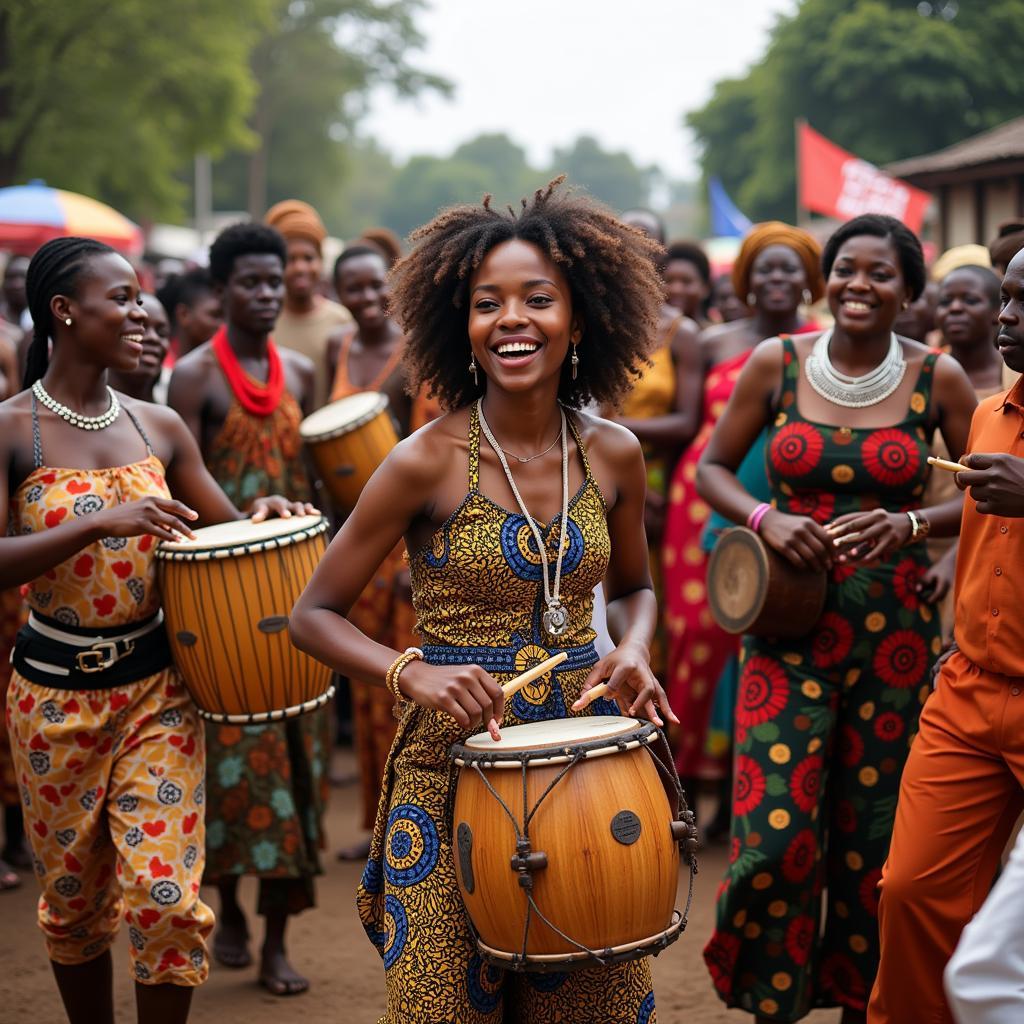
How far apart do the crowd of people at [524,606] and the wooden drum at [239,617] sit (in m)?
0.11

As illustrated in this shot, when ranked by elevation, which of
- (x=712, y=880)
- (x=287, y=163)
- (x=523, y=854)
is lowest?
(x=712, y=880)

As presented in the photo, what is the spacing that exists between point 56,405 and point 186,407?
148 cm

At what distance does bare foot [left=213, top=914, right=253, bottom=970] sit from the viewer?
19.1 feet

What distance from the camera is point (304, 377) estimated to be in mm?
6508

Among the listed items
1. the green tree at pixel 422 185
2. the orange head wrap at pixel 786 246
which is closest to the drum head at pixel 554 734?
the orange head wrap at pixel 786 246

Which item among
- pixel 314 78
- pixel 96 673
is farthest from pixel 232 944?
pixel 314 78

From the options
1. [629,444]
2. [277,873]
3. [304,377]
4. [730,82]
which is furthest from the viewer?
[730,82]

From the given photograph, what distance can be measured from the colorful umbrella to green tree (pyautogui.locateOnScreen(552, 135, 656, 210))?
152 meters

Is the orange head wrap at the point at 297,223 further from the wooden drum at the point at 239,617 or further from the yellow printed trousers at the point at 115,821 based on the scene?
the yellow printed trousers at the point at 115,821

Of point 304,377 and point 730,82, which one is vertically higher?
point 730,82

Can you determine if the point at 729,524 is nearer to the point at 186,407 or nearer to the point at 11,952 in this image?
the point at 186,407

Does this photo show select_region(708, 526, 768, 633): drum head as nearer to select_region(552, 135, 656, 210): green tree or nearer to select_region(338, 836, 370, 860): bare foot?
select_region(338, 836, 370, 860): bare foot

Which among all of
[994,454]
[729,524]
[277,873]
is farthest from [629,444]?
[729,524]

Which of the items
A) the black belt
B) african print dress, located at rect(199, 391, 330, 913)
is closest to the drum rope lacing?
the black belt
